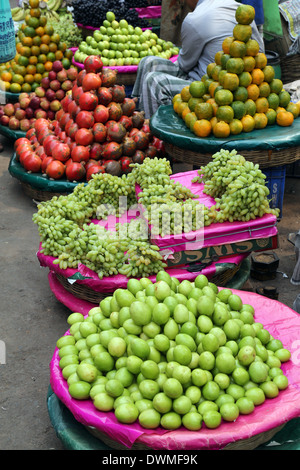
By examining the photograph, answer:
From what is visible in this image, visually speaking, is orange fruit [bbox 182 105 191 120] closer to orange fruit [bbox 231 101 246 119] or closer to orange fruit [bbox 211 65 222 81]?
orange fruit [bbox 211 65 222 81]

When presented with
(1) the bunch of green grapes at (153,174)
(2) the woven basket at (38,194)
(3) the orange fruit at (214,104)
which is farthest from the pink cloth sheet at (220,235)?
(2) the woven basket at (38,194)

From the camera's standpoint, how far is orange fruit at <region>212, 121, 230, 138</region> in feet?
13.3

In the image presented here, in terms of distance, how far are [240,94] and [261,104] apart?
0.23m

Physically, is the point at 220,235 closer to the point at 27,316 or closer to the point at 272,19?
the point at 27,316

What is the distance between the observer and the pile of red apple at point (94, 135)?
174 inches

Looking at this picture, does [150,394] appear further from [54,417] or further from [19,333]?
[19,333]

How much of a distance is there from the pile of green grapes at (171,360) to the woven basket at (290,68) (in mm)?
4083

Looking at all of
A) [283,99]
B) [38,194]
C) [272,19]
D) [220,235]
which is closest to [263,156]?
[283,99]

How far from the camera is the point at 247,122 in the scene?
161 inches

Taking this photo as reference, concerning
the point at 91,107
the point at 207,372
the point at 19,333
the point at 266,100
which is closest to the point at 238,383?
the point at 207,372

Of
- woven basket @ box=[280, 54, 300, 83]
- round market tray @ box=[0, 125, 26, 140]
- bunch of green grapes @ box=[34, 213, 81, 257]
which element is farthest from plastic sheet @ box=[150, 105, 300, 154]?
round market tray @ box=[0, 125, 26, 140]

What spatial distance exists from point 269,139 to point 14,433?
274 cm

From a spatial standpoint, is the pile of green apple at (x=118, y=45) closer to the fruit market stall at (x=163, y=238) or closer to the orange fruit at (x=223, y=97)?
the orange fruit at (x=223, y=97)

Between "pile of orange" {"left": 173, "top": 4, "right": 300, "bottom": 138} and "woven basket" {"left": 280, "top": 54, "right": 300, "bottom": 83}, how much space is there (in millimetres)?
1542
